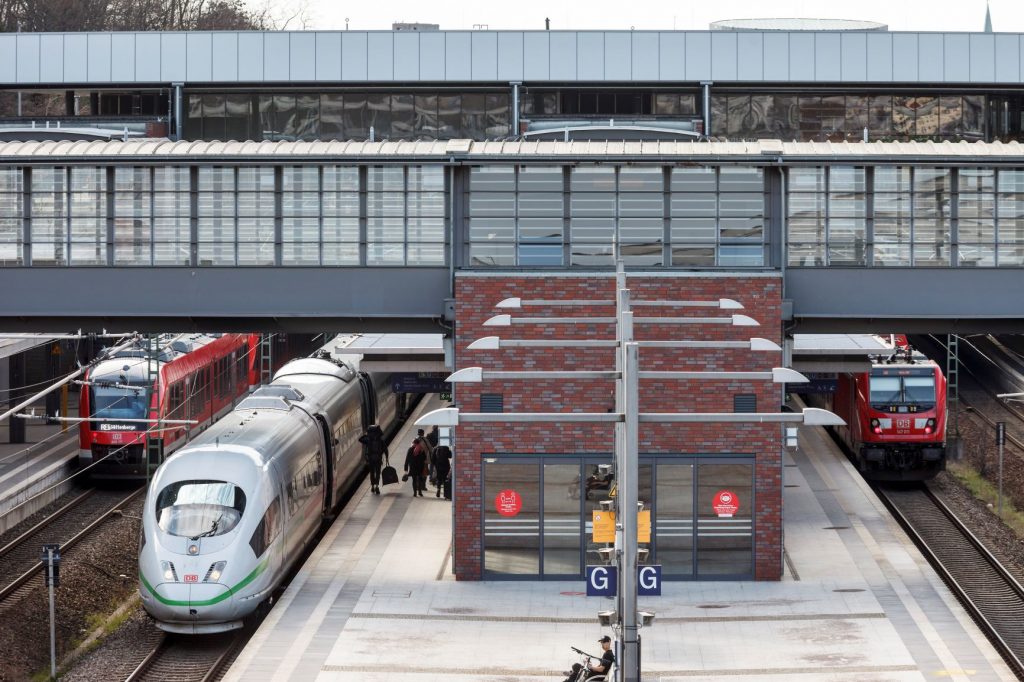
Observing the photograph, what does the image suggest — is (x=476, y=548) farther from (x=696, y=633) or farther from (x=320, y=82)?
(x=320, y=82)

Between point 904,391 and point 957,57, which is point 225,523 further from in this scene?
point 957,57

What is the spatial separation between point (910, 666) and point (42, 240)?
574 inches

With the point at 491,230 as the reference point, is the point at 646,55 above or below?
above

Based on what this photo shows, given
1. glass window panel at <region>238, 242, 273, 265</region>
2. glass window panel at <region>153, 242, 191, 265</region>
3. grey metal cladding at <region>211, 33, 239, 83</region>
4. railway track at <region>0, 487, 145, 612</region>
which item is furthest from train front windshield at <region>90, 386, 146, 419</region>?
grey metal cladding at <region>211, 33, 239, 83</region>

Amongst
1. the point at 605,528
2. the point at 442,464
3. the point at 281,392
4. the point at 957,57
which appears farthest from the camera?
the point at 957,57

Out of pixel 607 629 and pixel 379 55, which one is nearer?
pixel 607 629

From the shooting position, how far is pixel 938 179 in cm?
2420

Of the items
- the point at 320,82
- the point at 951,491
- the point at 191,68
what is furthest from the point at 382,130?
the point at 951,491

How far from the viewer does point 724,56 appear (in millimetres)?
45594

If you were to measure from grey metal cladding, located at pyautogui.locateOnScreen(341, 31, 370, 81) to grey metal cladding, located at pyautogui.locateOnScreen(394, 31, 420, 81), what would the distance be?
882mm

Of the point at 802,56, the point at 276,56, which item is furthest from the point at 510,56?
the point at 802,56

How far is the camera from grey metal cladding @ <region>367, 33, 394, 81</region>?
4556cm

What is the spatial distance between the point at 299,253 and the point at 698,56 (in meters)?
23.7

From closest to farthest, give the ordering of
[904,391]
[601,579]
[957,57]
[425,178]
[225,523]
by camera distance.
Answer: [601,579] < [225,523] < [425,178] < [904,391] < [957,57]
